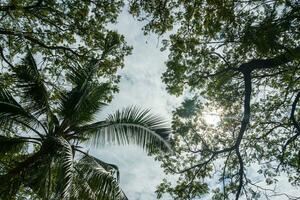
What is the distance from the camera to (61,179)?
7.33 m

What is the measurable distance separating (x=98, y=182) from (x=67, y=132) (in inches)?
85.3

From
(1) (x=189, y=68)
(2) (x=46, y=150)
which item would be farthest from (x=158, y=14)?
(2) (x=46, y=150)

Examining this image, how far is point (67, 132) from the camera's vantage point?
964cm

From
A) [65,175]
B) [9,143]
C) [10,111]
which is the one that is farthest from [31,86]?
[65,175]

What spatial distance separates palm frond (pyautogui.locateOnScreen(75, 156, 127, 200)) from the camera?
26.0 feet

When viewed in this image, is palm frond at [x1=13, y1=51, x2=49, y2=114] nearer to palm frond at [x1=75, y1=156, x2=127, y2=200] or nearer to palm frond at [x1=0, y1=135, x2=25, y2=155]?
palm frond at [x1=0, y1=135, x2=25, y2=155]

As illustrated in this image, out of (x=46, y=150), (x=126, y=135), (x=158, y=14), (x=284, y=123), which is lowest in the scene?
(x=46, y=150)

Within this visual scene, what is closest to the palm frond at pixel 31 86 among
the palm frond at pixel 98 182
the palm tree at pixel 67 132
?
the palm tree at pixel 67 132

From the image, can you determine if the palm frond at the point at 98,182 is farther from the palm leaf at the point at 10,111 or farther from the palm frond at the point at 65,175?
the palm leaf at the point at 10,111

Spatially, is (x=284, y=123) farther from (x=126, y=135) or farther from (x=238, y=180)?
(x=126, y=135)

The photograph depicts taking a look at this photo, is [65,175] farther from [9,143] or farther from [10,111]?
[9,143]

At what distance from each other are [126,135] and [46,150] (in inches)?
79.2

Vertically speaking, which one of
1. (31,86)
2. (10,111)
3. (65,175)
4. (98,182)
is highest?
(31,86)

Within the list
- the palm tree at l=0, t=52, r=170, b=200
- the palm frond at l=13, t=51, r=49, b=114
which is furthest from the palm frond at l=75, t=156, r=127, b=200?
the palm frond at l=13, t=51, r=49, b=114
